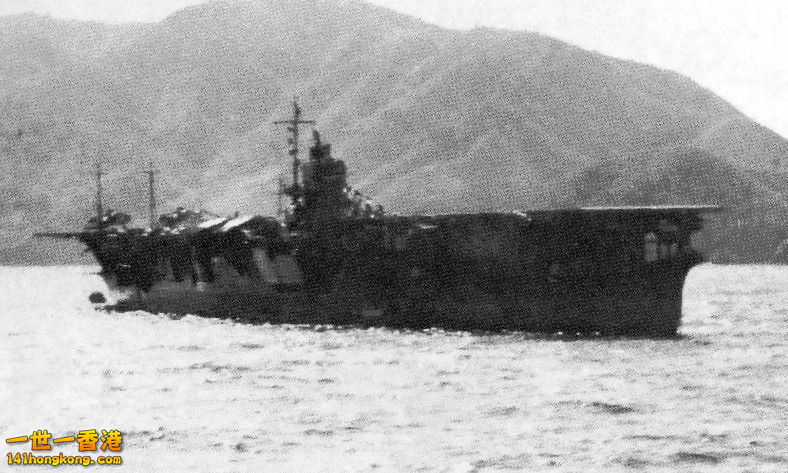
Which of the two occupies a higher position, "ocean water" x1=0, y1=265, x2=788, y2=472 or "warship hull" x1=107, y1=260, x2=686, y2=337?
"warship hull" x1=107, y1=260, x2=686, y2=337

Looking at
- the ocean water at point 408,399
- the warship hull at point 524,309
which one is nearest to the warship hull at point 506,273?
the warship hull at point 524,309

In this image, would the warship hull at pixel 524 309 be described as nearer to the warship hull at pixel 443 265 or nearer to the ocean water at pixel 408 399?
the warship hull at pixel 443 265

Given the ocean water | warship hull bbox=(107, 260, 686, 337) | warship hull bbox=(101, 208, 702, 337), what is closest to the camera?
the ocean water

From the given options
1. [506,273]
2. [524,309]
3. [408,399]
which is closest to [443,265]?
[506,273]

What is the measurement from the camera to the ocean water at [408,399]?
16125mm

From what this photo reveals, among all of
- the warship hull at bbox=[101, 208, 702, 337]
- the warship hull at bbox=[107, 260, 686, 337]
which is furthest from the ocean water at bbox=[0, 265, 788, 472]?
the warship hull at bbox=[101, 208, 702, 337]

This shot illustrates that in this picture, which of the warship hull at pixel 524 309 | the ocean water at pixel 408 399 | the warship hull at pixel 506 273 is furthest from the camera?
the warship hull at pixel 524 309

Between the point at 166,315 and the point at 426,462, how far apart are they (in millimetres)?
33780

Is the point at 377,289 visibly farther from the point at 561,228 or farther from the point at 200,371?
the point at 200,371

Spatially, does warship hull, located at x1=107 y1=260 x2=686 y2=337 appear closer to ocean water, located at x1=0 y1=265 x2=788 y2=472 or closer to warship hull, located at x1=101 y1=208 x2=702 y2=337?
warship hull, located at x1=101 y1=208 x2=702 y2=337

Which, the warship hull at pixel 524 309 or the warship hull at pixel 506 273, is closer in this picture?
the warship hull at pixel 506 273

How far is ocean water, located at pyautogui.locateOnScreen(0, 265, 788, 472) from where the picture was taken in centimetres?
1612

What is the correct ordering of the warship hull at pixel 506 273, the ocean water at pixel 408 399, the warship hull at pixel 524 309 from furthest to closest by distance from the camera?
1. the warship hull at pixel 524 309
2. the warship hull at pixel 506 273
3. the ocean water at pixel 408 399

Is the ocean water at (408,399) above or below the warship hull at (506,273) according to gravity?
below
